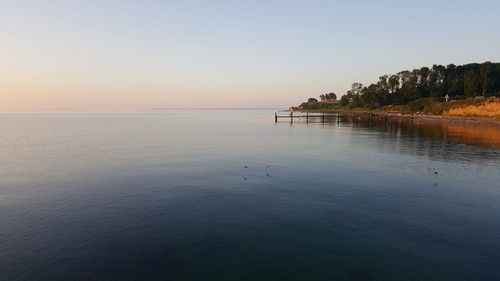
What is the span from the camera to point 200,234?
21797 mm

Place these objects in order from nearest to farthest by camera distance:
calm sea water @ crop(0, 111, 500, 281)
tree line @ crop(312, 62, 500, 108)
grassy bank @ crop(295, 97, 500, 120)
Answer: calm sea water @ crop(0, 111, 500, 281) → grassy bank @ crop(295, 97, 500, 120) → tree line @ crop(312, 62, 500, 108)

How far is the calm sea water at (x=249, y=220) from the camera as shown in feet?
57.9

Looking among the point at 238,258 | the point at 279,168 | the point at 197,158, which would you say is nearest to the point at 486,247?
the point at 238,258

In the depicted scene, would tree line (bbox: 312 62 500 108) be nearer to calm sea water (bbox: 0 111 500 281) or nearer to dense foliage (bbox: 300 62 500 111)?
dense foliage (bbox: 300 62 500 111)

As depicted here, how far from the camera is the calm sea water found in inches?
695


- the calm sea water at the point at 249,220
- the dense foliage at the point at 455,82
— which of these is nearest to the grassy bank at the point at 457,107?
the dense foliage at the point at 455,82

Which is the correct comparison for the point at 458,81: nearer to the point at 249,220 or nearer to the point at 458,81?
the point at 458,81

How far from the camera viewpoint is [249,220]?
2442 centimetres

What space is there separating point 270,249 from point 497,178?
32044 millimetres

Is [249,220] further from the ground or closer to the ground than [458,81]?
closer to the ground

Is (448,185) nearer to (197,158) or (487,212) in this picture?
(487,212)

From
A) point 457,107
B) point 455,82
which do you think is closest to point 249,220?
point 457,107

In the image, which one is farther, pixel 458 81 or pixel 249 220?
pixel 458 81

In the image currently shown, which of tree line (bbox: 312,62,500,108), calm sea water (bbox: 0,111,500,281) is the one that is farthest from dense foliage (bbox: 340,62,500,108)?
calm sea water (bbox: 0,111,500,281)
